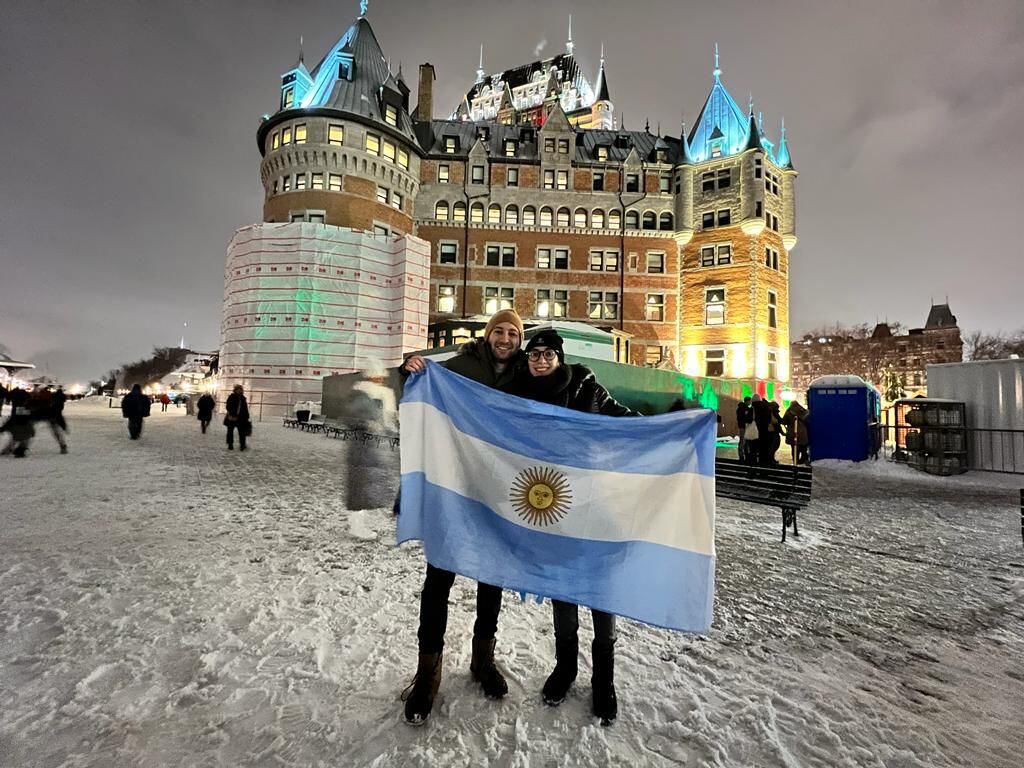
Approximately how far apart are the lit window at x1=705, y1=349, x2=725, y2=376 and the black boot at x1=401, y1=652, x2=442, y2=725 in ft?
119

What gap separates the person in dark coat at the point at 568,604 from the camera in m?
2.82

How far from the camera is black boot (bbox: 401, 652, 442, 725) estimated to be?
2.66m

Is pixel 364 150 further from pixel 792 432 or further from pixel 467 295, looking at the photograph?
pixel 792 432

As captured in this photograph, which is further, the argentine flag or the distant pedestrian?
the distant pedestrian

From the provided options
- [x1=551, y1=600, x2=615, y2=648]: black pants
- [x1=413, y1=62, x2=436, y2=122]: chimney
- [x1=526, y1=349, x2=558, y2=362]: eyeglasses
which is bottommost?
[x1=551, y1=600, x2=615, y2=648]: black pants

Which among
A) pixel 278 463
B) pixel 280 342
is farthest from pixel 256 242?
pixel 278 463

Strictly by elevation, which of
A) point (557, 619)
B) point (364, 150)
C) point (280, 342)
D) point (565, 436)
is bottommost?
point (557, 619)

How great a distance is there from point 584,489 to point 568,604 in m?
0.73

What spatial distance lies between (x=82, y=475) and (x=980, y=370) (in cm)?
2394

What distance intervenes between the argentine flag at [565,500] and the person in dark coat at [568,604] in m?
0.15

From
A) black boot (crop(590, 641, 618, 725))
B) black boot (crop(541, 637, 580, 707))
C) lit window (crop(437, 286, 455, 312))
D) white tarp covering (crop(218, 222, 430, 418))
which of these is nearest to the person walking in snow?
black boot (crop(541, 637, 580, 707))

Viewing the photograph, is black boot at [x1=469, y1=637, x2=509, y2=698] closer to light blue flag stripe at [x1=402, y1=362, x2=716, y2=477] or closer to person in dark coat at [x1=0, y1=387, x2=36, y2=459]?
light blue flag stripe at [x1=402, y1=362, x2=716, y2=477]

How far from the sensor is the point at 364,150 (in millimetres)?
33406

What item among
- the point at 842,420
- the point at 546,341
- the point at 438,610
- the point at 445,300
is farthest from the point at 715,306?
the point at 438,610
